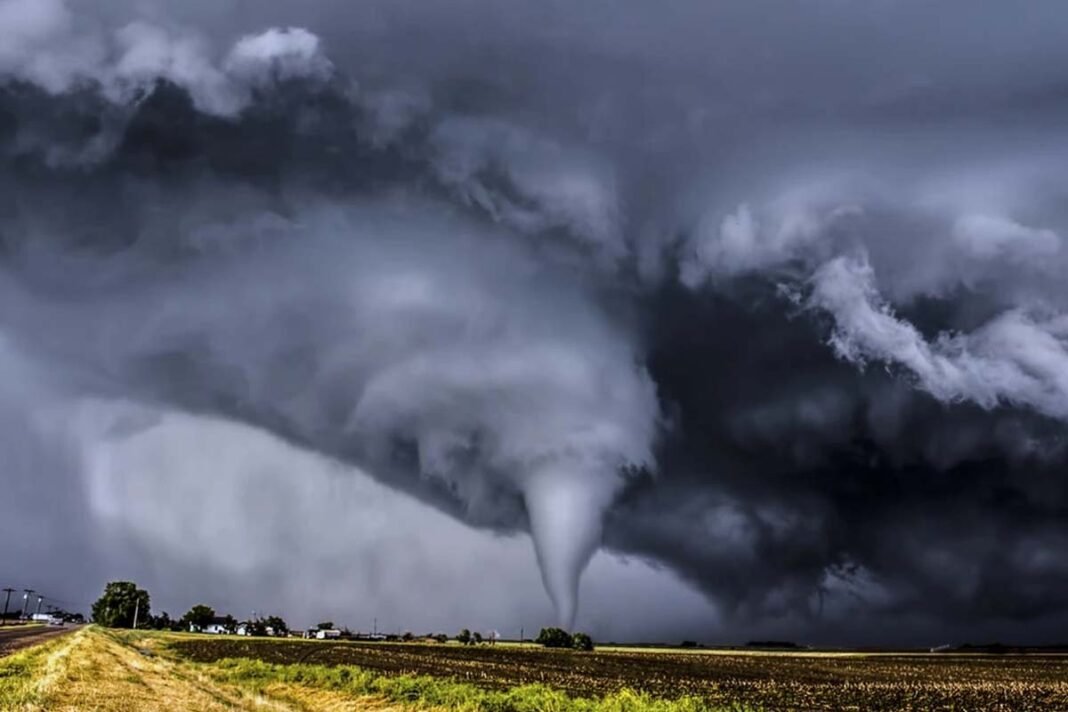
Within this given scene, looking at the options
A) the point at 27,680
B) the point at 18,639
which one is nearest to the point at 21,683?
the point at 27,680

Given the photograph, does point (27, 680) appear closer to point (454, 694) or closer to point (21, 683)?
point (21, 683)

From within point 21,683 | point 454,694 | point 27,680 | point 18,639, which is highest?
point 21,683

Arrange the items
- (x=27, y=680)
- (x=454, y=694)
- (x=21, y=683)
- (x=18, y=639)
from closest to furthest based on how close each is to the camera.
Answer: (x=21, y=683), (x=27, y=680), (x=454, y=694), (x=18, y=639)

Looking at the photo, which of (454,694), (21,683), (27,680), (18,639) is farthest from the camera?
(18,639)

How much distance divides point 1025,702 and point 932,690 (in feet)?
61.1

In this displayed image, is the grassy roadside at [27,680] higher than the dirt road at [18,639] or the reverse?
higher

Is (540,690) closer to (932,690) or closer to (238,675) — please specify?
(238,675)

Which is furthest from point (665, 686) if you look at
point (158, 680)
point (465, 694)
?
point (158, 680)

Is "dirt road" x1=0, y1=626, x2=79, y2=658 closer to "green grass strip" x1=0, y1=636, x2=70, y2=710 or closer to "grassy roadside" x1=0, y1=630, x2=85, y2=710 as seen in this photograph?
"grassy roadside" x1=0, y1=630, x2=85, y2=710

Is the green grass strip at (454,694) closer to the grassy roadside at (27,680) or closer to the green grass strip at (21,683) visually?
the grassy roadside at (27,680)

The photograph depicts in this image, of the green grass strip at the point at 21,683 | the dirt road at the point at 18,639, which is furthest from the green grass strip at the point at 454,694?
the dirt road at the point at 18,639

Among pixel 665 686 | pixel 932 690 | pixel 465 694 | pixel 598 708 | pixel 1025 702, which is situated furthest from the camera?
pixel 932 690

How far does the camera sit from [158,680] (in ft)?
169

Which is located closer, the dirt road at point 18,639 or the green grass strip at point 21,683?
the green grass strip at point 21,683
